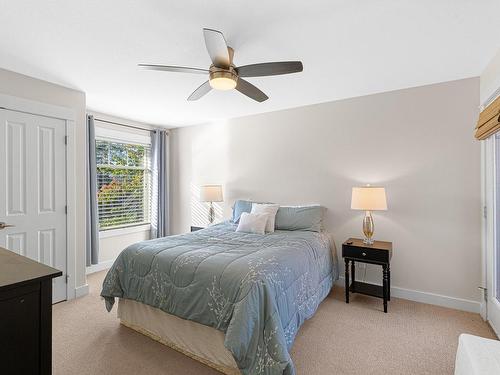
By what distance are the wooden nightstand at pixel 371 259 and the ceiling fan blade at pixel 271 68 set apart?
78.7 inches

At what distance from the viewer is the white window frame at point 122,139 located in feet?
13.9

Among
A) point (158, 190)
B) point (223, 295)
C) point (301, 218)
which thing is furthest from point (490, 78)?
point (158, 190)

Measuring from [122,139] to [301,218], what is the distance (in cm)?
329

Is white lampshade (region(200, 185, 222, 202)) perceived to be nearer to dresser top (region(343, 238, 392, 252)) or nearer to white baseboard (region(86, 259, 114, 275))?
white baseboard (region(86, 259, 114, 275))

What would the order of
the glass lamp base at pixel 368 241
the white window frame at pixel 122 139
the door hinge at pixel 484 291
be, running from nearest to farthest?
the door hinge at pixel 484 291 < the glass lamp base at pixel 368 241 < the white window frame at pixel 122 139

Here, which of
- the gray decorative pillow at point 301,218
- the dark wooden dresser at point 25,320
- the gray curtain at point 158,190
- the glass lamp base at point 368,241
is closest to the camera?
the dark wooden dresser at point 25,320

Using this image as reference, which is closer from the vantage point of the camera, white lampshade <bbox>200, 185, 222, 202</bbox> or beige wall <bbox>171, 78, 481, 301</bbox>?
beige wall <bbox>171, 78, 481, 301</bbox>

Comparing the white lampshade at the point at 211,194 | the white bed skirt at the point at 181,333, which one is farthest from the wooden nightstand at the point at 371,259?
the white lampshade at the point at 211,194

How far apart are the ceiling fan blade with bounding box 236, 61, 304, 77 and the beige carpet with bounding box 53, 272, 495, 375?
219 cm

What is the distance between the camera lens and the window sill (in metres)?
4.28

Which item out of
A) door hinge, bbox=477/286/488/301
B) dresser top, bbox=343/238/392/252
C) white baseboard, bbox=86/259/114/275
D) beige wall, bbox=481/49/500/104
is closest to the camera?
beige wall, bbox=481/49/500/104

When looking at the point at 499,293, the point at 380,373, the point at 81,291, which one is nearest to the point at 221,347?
the point at 380,373

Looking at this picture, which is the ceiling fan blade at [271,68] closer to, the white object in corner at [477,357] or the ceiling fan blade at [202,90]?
the ceiling fan blade at [202,90]

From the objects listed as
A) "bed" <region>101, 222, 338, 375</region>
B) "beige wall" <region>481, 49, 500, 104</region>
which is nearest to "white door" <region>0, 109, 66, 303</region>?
"bed" <region>101, 222, 338, 375</region>
